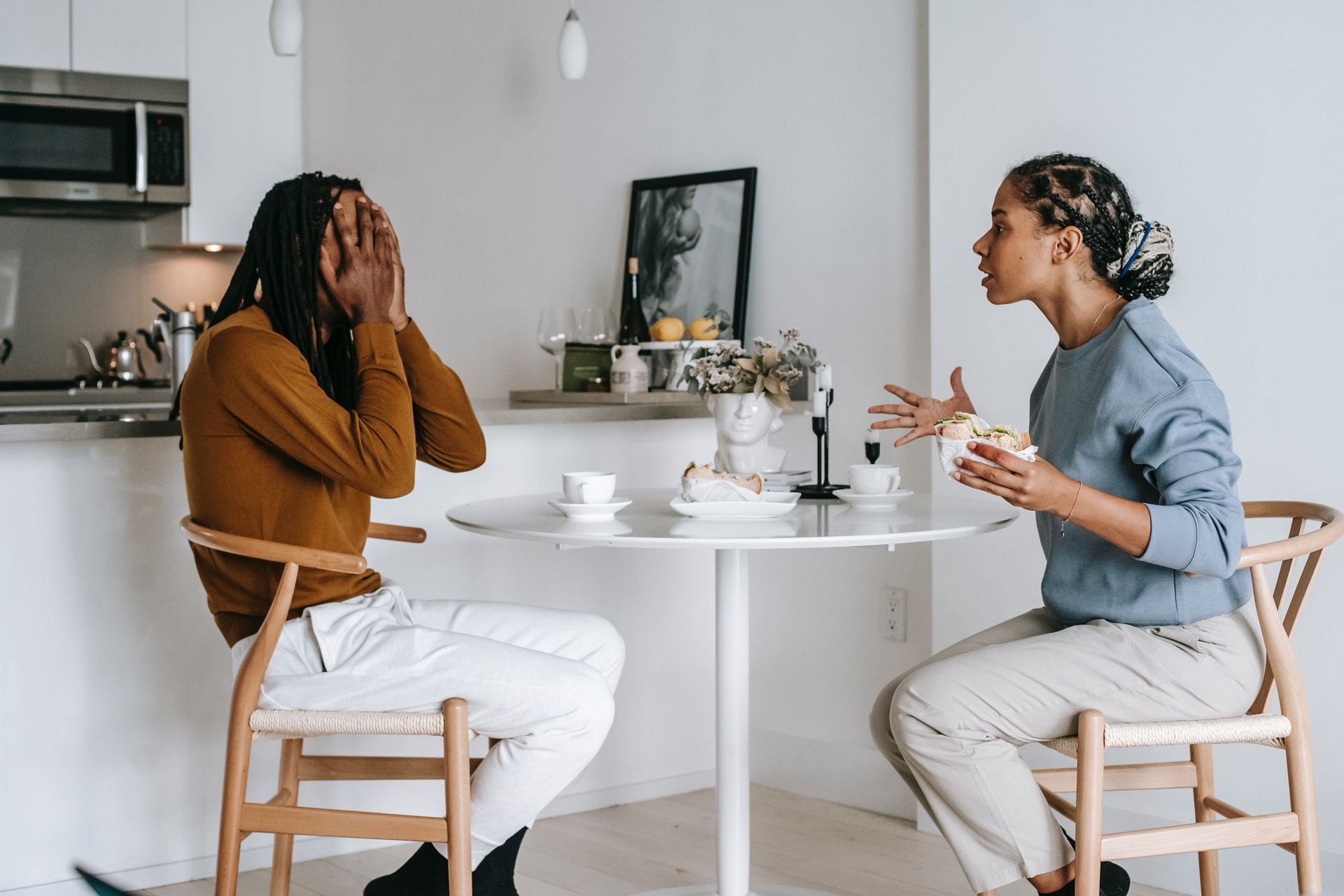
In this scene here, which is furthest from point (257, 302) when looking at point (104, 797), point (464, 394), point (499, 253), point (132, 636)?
point (499, 253)

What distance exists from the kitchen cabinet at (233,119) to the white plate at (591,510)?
10.6 feet

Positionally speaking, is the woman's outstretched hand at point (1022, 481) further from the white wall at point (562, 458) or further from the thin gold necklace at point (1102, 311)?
the white wall at point (562, 458)

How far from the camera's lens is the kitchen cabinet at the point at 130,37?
457 cm

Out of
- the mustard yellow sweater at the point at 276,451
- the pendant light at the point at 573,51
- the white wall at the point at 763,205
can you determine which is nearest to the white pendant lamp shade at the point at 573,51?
the pendant light at the point at 573,51

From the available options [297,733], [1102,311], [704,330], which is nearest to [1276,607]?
[1102,311]

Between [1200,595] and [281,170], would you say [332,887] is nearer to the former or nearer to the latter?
[1200,595]

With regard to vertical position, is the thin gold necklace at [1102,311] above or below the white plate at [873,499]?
above

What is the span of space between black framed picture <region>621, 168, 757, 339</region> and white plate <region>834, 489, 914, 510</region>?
1.17m

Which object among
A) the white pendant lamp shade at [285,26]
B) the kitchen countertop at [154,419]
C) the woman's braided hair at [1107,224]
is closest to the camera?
the woman's braided hair at [1107,224]

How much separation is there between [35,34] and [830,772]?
12.0 feet

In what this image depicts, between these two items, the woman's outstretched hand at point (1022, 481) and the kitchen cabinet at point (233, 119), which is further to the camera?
the kitchen cabinet at point (233, 119)

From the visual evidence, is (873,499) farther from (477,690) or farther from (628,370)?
(628,370)

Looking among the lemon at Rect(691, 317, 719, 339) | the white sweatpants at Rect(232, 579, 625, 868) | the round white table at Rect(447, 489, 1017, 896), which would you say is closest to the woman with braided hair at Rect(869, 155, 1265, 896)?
the round white table at Rect(447, 489, 1017, 896)

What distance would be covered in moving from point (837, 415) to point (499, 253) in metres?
1.52
